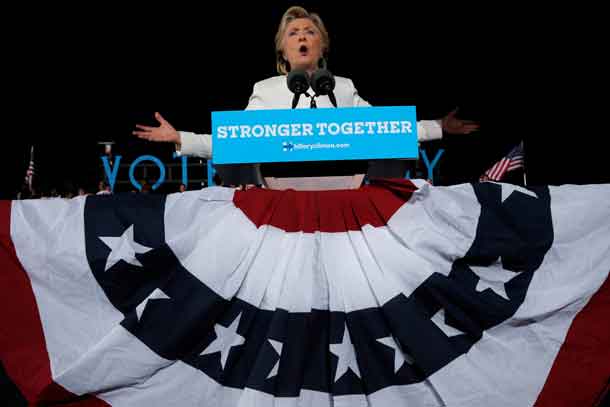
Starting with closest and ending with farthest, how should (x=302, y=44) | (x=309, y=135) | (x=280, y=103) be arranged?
1. (x=309, y=135)
2. (x=280, y=103)
3. (x=302, y=44)

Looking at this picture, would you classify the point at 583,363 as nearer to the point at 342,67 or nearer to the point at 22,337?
the point at 22,337

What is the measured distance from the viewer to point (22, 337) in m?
1.31

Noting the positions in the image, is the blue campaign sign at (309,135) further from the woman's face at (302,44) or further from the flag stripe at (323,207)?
the woman's face at (302,44)

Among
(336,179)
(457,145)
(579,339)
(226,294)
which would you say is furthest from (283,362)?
(457,145)

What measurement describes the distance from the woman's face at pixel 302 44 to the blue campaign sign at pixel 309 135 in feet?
2.04

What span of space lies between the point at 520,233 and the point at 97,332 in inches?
44.8

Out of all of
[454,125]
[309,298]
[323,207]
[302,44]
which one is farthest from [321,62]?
[309,298]

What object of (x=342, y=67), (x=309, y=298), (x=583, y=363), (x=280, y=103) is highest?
(x=342, y=67)

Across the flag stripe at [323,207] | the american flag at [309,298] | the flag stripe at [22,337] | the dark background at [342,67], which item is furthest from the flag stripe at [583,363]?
the dark background at [342,67]

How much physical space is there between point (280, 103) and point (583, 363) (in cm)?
121

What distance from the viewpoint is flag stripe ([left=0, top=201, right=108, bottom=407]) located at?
4.10ft

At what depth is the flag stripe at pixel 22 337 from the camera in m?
1.25

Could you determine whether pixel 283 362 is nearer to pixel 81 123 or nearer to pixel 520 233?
pixel 520 233

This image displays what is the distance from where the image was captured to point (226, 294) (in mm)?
1284
